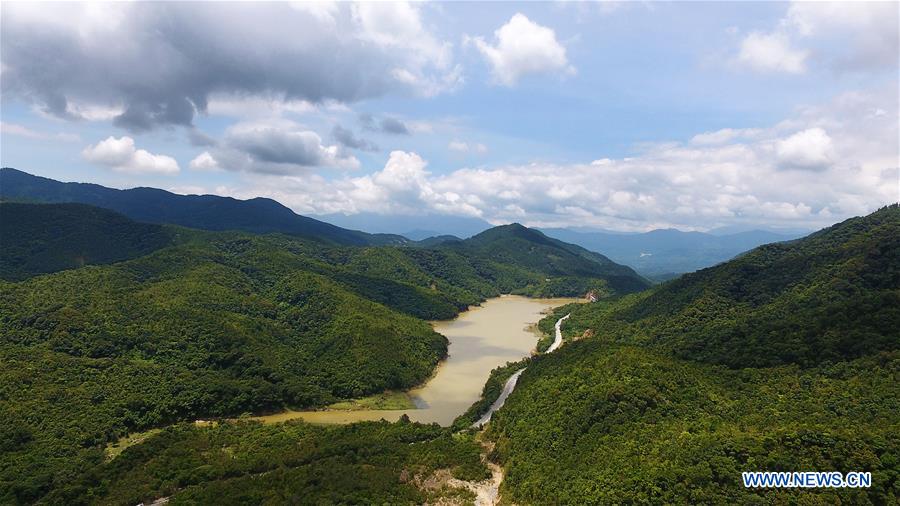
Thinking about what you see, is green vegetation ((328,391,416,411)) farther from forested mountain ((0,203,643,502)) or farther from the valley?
forested mountain ((0,203,643,502))

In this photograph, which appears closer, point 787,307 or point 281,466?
point 281,466

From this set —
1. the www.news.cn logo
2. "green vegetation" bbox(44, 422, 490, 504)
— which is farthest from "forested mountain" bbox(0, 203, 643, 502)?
the www.news.cn logo

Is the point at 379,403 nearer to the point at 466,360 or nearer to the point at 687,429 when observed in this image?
the point at 466,360

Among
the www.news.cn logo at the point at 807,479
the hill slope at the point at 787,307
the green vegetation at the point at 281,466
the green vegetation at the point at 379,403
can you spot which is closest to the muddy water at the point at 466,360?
the green vegetation at the point at 379,403

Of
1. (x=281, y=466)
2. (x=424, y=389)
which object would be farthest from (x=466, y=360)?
(x=281, y=466)

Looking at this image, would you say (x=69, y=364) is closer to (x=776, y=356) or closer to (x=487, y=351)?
(x=487, y=351)

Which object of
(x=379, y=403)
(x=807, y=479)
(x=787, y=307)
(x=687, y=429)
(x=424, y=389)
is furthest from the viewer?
(x=424, y=389)
